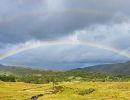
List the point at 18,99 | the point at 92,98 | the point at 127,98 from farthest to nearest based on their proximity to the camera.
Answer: the point at 18,99 < the point at 92,98 < the point at 127,98

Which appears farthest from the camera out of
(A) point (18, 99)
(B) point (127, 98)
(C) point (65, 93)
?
(A) point (18, 99)

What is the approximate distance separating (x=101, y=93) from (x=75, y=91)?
897 centimetres

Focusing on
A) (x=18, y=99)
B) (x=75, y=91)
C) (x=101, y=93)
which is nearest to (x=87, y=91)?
(x=75, y=91)

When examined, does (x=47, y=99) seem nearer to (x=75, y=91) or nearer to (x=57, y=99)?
(x=57, y=99)

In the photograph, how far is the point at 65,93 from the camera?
6316 cm

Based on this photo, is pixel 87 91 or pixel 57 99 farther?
pixel 87 91

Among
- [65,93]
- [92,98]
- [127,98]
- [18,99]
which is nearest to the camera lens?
[127,98]

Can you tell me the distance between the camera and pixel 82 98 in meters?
53.2

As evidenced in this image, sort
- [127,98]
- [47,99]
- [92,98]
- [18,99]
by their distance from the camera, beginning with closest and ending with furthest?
[127,98], [92,98], [47,99], [18,99]

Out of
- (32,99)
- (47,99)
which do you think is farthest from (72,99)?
(32,99)

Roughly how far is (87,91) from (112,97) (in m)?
14.9

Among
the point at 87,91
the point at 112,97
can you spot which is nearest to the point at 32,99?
the point at 87,91

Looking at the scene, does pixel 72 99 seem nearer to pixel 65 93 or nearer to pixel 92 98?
pixel 92 98

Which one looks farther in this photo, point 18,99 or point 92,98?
point 18,99
